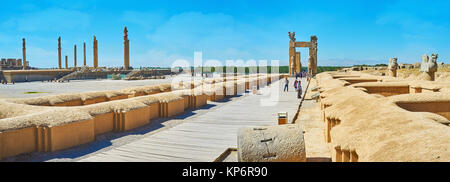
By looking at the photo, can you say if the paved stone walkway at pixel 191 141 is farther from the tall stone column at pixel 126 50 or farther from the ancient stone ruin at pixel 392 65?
the tall stone column at pixel 126 50

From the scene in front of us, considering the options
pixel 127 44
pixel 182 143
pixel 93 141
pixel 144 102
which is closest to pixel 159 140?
pixel 182 143

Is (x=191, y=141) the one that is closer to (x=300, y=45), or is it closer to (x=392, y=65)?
(x=392, y=65)

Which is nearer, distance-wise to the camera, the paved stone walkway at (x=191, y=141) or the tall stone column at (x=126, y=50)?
the paved stone walkway at (x=191, y=141)

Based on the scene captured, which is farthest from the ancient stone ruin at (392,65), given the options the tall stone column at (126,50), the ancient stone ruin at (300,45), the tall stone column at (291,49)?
the tall stone column at (126,50)

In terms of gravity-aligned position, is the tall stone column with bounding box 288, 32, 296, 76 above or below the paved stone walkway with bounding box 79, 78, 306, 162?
above

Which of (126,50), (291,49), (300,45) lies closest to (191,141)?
(291,49)

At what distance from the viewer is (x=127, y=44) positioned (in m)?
46.7

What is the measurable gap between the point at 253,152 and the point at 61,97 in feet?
28.7

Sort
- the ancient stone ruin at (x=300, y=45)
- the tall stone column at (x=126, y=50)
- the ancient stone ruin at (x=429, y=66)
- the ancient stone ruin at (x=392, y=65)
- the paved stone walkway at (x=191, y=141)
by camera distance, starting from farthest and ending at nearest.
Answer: the tall stone column at (x=126, y=50) → the ancient stone ruin at (x=300, y=45) → the ancient stone ruin at (x=392, y=65) → the ancient stone ruin at (x=429, y=66) → the paved stone walkway at (x=191, y=141)

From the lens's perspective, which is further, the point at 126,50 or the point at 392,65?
the point at 126,50

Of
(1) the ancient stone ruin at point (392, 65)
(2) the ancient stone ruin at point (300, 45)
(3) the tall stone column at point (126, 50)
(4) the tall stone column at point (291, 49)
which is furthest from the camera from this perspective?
(3) the tall stone column at point (126, 50)

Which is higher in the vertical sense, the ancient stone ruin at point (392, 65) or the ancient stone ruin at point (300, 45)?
the ancient stone ruin at point (300, 45)

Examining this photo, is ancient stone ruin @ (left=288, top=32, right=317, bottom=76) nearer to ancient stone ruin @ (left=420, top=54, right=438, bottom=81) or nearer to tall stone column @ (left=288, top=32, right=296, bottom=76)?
tall stone column @ (left=288, top=32, right=296, bottom=76)

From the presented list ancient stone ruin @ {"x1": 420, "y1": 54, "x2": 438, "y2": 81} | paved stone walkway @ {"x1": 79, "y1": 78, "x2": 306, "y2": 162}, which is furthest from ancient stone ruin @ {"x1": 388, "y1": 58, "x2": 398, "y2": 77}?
paved stone walkway @ {"x1": 79, "y1": 78, "x2": 306, "y2": 162}
